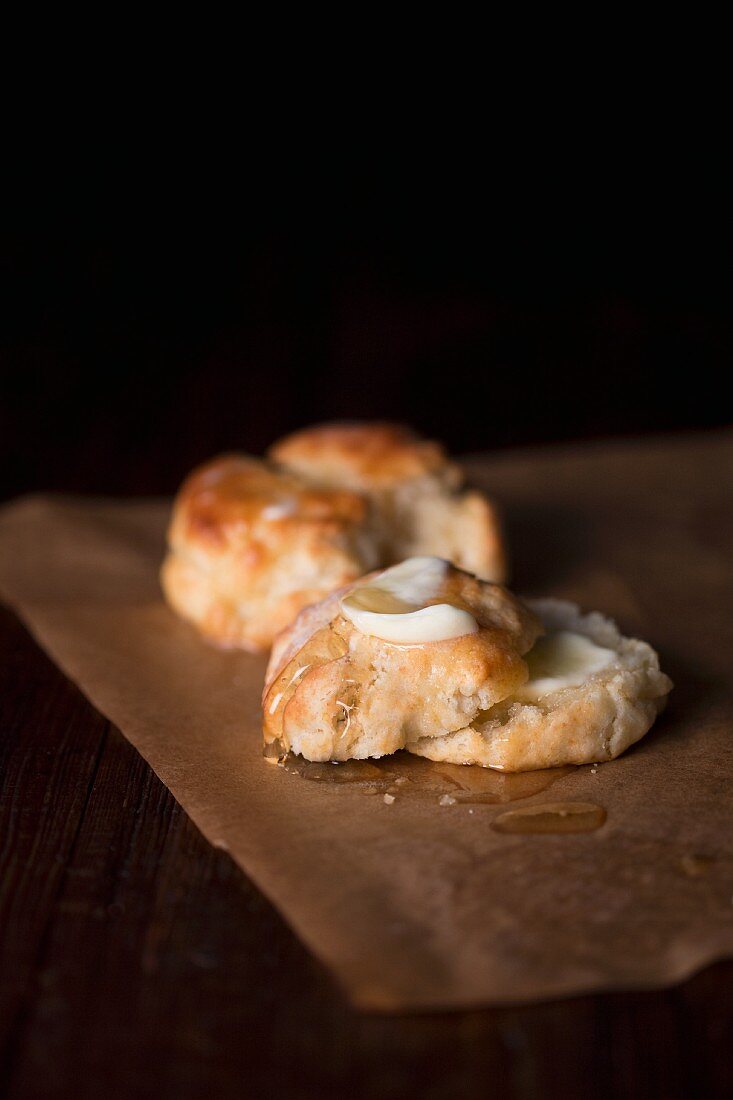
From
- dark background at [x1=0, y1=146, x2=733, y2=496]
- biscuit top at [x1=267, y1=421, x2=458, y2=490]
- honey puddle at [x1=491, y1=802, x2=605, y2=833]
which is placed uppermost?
biscuit top at [x1=267, y1=421, x2=458, y2=490]

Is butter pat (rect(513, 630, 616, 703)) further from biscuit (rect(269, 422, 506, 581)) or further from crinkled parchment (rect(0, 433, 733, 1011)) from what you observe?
biscuit (rect(269, 422, 506, 581))

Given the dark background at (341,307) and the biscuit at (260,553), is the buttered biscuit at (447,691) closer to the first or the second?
the biscuit at (260,553)

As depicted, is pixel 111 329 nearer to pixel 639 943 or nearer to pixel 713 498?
pixel 713 498

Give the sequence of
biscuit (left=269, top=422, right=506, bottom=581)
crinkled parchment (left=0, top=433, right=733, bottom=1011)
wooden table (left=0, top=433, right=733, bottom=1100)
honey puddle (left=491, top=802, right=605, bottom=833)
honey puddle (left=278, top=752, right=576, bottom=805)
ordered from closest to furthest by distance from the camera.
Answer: wooden table (left=0, top=433, right=733, bottom=1100), crinkled parchment (left=0, top=433, right=733, bottom=1011), honey puddle (left=491, top=802, right=605, bottom=833), honey puddle (left=278, top=752, right=576, bottom=805), biscuit (left=269, top=422, right=506, bottom=581)

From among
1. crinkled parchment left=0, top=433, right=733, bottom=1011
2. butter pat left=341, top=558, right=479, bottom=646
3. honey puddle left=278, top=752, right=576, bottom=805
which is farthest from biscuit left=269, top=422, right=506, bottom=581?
honey puddle left=278, top=752, right=576, bottom=805

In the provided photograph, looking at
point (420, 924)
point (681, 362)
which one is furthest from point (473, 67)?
point (420, 924)

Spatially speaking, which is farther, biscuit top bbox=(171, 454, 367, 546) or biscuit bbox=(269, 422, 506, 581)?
biscuit bbox=(269, 422, 506, 581)

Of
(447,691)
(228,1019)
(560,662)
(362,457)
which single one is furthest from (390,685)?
(362,457)
